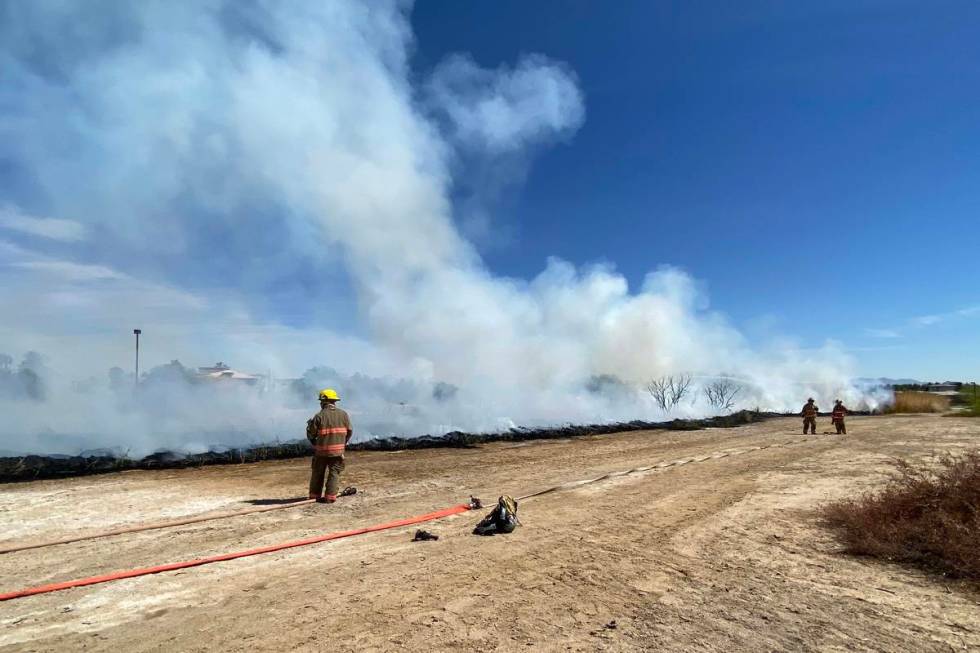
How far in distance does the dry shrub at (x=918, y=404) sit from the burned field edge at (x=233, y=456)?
2890 cm

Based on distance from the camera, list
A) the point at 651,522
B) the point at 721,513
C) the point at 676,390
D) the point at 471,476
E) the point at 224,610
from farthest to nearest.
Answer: the point at 676,390 < the point at 471,476 < the point at 721,513 < the point at 651,522 < the point at 224,610

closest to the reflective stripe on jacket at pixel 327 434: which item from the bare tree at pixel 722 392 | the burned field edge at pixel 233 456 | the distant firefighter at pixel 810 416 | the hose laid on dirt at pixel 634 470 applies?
the hose laid on dirt at pixel 634 470

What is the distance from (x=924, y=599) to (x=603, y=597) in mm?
2600

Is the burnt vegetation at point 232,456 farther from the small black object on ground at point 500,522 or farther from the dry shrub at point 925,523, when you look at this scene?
the dry shrub at point 925,523

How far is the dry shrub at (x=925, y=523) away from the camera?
204 inches

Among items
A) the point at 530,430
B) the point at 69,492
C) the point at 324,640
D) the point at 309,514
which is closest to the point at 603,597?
→ the point at 324,640

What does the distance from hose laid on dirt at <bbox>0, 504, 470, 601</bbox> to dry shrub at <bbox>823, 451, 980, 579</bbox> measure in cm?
484

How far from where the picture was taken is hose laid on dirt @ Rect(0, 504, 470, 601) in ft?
16.3

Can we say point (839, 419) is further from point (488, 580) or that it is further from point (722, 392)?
point (722, 392)

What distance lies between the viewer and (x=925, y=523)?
5902 mm

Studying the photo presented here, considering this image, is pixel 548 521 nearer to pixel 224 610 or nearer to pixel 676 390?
pixel 224 610

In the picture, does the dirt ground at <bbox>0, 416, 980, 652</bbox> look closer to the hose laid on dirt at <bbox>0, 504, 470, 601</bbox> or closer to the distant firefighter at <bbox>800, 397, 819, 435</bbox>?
the hose laid on dirt at <bbox>0, 504, 470, 601</bbox>

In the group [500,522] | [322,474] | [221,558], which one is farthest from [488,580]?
[322,474]

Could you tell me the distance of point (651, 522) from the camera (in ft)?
23.8
